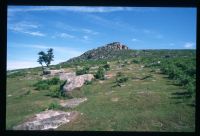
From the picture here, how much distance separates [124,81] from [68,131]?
7.86 ft

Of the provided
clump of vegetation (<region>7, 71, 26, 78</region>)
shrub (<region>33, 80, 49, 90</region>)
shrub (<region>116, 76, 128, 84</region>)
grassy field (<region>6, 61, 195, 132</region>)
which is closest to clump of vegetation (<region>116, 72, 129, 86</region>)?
shrub (<region>116, 76, 128, 84</region>)

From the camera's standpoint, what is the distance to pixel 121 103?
25.8 feet

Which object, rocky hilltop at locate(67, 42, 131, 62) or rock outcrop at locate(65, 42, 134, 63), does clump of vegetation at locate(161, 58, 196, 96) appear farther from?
rocky hilltop at locate(67, 42, 131, 62)

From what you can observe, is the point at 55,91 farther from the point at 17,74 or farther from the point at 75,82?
the point at 17,74

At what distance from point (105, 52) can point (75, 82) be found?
3.94 feet

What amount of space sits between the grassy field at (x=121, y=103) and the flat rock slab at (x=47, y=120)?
141 mm

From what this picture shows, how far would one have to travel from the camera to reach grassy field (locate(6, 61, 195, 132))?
712 centimetres

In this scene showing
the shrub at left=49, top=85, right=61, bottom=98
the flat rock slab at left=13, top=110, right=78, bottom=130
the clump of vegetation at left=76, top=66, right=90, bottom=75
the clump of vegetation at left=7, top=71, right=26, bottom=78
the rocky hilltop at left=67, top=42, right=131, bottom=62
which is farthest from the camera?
the clump of vegetation at left=76, top=66, right=90, bottom=75

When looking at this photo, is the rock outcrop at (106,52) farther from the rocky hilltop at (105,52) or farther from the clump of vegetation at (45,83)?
the clump of vegetation at (45,83)

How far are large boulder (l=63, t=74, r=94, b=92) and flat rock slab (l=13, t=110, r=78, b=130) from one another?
0.86 metres

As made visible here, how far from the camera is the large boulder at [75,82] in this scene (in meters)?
8.27

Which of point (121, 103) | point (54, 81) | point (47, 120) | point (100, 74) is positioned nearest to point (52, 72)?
point (54, 81)

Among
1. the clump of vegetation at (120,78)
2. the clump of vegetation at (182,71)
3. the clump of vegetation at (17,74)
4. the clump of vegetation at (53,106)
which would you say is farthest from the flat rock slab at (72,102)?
the clump of vegetation at (182,71)
